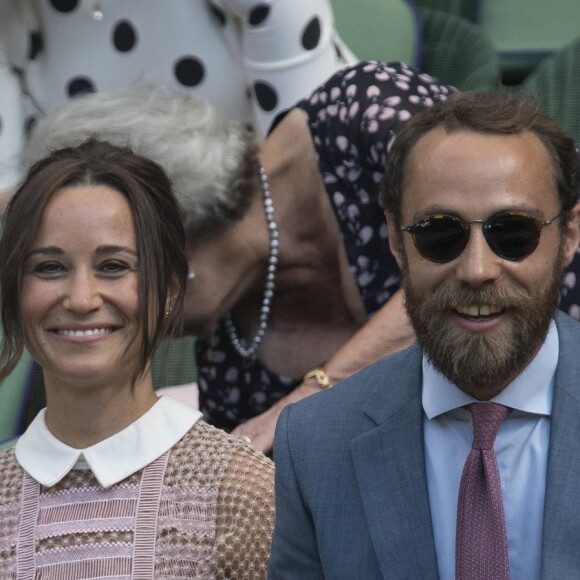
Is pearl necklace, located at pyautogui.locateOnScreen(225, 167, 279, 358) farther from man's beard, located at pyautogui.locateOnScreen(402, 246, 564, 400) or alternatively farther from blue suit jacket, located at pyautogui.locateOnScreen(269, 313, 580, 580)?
man's beard, located at pyautogui.locateOnScreen(402, 246, 564, 400)

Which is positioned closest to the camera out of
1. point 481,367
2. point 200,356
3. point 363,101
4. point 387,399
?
point 481,367

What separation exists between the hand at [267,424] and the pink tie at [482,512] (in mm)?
935

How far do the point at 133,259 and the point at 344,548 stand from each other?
58 centimetres

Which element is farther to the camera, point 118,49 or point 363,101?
point 118,49

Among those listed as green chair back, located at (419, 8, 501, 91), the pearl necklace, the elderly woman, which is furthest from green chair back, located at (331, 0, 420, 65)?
the pearl necklace

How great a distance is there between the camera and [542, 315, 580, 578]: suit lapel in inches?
76.3

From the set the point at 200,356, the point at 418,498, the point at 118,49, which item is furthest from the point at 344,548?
the point at 118,49

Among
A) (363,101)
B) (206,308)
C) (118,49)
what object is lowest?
(206,308)

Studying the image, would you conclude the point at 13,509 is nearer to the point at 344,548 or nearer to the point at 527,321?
the point at 344,548

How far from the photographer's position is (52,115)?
119 inches

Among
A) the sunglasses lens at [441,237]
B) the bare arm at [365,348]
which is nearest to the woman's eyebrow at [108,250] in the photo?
the sunglasses lens at [441,237]

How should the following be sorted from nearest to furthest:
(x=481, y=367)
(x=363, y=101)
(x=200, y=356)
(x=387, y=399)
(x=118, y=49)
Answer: (x=481, y=367)
(x=387, y=399)
(x=363, y=101)
(x=200, y=356)
(x=118, y=49)

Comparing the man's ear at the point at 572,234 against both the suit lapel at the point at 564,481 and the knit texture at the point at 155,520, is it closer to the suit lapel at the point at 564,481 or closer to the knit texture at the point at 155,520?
the suit lapel at the point at 564,481

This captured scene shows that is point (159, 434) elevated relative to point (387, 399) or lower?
lower
